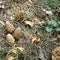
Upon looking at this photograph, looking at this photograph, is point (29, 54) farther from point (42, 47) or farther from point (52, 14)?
point (52, 14)

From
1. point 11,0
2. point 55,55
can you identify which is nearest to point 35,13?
point 11,0

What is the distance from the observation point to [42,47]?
7.88 ft

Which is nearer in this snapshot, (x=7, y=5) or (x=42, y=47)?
(x=42, y=47)

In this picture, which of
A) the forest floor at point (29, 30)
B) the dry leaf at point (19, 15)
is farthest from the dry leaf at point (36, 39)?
the dry leaf at point (19, 15)

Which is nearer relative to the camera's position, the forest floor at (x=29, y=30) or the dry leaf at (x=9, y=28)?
the forest floor at (x=29, y=30)

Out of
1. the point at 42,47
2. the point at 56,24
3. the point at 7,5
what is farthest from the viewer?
the point at 7,5

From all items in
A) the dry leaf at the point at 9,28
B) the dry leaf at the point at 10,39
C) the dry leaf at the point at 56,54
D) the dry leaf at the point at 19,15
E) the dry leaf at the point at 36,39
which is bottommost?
the dry leaf at the point at 56,54

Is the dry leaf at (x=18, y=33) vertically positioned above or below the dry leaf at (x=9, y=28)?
below

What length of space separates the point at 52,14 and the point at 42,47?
0.54 meters

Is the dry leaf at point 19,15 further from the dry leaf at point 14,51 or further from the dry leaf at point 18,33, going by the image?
the dry leaf at point 14,51

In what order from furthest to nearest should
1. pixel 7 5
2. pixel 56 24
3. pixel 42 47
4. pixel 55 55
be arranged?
pixel 7 5
pixel 56 24
pixel 42 47
pixel 55 55

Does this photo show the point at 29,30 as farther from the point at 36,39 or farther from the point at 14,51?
the point at 14,51

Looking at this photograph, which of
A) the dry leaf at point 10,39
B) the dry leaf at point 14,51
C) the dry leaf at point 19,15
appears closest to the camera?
the dry leaf at point 14,51

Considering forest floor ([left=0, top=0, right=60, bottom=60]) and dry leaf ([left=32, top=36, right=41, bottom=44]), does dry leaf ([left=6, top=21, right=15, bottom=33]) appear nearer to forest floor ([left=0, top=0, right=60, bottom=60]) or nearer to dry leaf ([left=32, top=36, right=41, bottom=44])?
forest floor ([left=0, top=0, right=60, bottom=60])
